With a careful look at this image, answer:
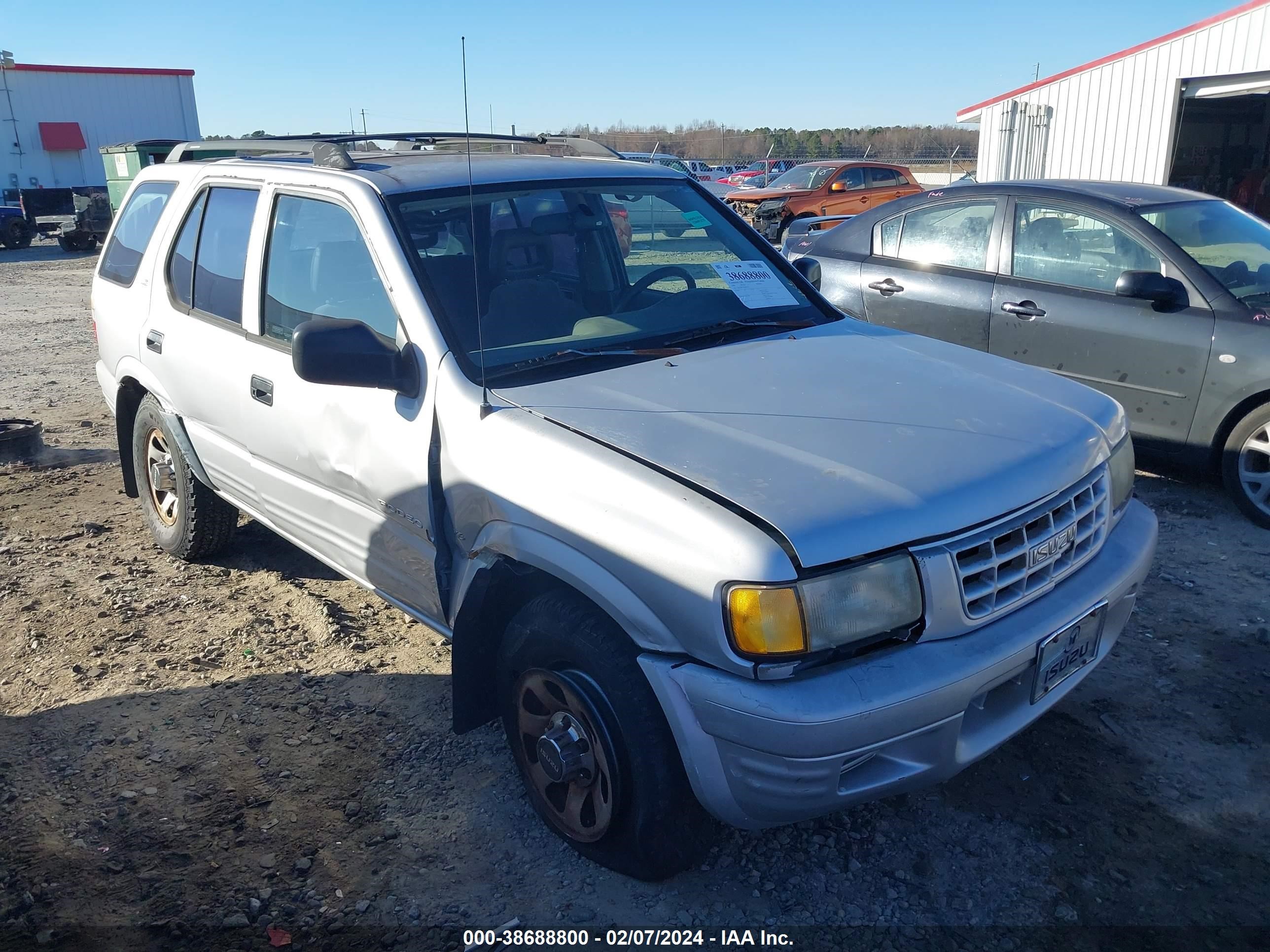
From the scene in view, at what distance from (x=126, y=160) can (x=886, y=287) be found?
73.6 ft

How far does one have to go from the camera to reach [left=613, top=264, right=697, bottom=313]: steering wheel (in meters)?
3.54

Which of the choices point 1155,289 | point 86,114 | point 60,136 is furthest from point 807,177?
point 86,114

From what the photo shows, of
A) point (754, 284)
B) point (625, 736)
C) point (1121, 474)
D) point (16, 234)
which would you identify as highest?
point (754, 284)

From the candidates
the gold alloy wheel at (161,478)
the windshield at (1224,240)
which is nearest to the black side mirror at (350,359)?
the gold alloy wheel at (161,478)

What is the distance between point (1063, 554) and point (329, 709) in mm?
2588

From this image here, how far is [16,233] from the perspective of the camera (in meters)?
25.0

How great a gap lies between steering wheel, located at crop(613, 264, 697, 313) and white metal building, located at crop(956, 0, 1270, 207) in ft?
49.0

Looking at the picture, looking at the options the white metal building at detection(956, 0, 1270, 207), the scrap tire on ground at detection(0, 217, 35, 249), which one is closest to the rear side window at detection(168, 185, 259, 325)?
the white metal building at detection(956, 0, 1270, 207)

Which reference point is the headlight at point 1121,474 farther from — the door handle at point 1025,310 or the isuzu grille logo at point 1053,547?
the door handle at point 1025,310

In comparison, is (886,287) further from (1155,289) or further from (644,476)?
(644,476)

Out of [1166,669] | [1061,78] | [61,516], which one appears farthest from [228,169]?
[1061,78]

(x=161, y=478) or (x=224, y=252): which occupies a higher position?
(x=224, y=252)

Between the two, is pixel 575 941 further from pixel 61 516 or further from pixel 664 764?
pixel 61 516

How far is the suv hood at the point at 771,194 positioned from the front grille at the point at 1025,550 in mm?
17953
